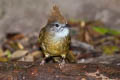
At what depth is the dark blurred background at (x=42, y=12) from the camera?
857 centimetres

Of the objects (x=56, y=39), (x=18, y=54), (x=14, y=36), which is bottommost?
(x=18, y=54)

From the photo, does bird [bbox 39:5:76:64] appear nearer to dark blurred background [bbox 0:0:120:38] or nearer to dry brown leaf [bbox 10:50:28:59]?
dry brown leaf [bbox 10:50:28:59]

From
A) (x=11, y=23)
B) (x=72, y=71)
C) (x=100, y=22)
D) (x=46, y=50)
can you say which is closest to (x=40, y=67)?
(x=72, y=71)

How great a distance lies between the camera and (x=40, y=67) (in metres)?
4.86

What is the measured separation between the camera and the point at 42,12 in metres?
8.94

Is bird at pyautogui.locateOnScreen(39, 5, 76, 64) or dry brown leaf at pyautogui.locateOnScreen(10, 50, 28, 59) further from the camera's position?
dry brown leaf at pyautogui.locateOnScreen(10, 50, 28, 59)

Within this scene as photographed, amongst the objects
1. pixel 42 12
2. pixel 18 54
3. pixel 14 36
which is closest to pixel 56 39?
pixel 18 54

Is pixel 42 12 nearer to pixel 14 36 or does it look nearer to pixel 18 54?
pixel 14 36

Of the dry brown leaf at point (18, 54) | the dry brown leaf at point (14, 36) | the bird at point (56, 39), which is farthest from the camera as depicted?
the dry brown leaf at point (14, 36)

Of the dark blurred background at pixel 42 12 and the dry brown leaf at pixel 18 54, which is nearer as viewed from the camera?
the dry brown leaf at pixel 18 54

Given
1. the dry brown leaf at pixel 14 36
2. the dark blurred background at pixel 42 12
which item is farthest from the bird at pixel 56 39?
the dark blurred background at pixel 42 12

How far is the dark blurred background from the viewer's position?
28.1 ft

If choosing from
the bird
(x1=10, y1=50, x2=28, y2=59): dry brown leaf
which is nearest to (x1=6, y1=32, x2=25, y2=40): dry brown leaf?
(x1=10, y1=50, x2=28, y2=59): dry brown leaf

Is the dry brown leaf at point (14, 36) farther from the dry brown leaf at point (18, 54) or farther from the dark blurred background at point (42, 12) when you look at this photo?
the dry brown leaf at point (18, 54)
